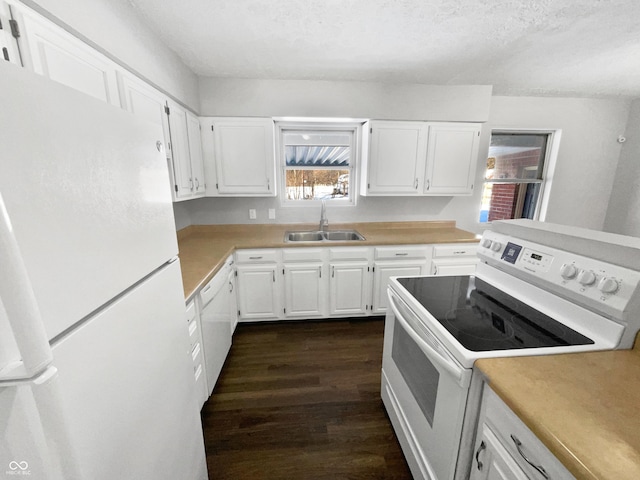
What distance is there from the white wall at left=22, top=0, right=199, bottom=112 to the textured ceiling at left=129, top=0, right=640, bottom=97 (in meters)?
0.10

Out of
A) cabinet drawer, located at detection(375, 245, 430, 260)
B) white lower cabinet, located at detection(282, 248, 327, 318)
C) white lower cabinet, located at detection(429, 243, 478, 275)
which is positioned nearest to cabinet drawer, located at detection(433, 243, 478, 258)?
white lower cabinet, located at detection(429, 243, 478, 275)

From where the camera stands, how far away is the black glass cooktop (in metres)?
0.91

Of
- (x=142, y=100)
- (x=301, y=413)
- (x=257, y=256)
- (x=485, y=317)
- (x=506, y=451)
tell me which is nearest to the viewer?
(x=506, y=451)

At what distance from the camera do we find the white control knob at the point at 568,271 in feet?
3.19

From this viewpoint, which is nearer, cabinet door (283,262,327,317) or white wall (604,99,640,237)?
cabinet door (283,262,327,317)

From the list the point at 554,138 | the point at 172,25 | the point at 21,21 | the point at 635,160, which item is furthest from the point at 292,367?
the point at 635,160

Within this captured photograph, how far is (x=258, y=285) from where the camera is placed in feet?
7.98

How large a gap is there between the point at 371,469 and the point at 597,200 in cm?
403

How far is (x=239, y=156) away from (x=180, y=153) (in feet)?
2.07

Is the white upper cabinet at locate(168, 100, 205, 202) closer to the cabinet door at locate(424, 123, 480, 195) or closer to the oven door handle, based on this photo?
the oven door handle

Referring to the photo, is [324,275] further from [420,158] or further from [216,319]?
[420,158]

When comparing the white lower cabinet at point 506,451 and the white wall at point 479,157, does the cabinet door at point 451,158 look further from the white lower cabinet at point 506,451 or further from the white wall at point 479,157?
the white lower cabinet at point 506,451

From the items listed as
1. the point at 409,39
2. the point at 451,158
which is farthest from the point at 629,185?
the point at 409,39

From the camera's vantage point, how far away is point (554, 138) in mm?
3059
